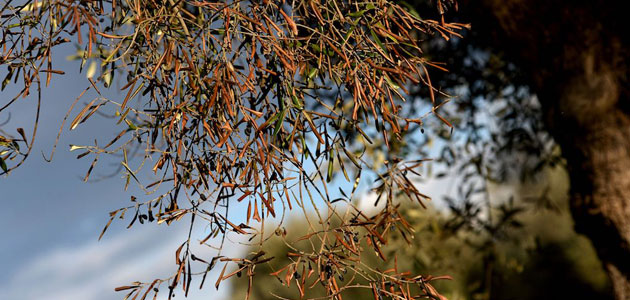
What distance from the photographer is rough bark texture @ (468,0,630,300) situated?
391 cm

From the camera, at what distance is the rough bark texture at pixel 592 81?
3.91 metres

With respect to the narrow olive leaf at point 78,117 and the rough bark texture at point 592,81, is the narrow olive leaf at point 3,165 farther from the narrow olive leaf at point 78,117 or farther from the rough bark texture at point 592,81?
the rough bark texture at point 592,81

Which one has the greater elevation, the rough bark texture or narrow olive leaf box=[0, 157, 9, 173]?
the rough bark texture

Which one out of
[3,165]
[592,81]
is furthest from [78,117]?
[592,81]

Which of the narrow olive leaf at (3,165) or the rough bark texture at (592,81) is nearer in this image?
the narrow olive leaf at (3,165)

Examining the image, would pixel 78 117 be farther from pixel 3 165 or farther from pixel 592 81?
pixel 592 81

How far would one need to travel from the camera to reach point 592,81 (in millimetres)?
4000

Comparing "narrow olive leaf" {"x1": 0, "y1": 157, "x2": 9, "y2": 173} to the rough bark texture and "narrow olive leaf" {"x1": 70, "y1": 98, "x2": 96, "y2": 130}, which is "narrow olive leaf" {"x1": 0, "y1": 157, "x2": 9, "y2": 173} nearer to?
"narrow olive leaf" {"x1": 70, "y1": 98, "x2": 96, "y2": 130}

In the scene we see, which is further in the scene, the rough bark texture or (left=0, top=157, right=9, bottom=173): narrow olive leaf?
the rough bark texture

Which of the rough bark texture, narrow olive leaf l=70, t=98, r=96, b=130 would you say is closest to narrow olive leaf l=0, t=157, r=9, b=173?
narrow olive leaf l=70, t=98, r=96, b=130

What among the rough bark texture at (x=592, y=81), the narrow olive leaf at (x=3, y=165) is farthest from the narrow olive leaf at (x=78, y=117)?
the rough bark texture at (x=592, y=81)

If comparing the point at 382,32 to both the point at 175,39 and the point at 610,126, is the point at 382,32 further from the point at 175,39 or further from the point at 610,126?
the point at 610,126

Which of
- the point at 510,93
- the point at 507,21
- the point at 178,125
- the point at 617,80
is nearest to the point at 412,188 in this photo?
the point at 178,125

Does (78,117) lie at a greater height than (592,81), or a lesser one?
lesser
